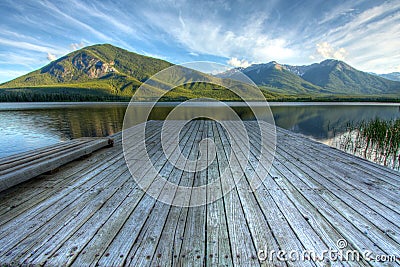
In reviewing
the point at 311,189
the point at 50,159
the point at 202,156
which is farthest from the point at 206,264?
the point at 50,159

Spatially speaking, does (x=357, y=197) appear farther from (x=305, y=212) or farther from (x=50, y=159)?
(x=50, y=159)

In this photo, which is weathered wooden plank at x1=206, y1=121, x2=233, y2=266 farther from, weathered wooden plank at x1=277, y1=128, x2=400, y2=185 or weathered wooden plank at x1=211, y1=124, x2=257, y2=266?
weathered wooden plank at x1=277, y1=128, x2=400, y2=185

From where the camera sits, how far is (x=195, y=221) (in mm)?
1968

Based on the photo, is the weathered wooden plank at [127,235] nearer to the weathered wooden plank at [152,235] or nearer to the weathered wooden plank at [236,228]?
the weathered wooden plank at [152,235]

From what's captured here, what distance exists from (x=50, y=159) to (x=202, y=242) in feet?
9.98

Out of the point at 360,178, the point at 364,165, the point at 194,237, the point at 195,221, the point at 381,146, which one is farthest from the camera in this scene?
the point at 381,146

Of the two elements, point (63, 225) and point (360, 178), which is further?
point (360, 178)

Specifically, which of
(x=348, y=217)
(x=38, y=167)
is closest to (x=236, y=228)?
(x=348, y=217)

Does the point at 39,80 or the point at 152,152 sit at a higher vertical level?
the point at 39,80

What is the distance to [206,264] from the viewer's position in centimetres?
144

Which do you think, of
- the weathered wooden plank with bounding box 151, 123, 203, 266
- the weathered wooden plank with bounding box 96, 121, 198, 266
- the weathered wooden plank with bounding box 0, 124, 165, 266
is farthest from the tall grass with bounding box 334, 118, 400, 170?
the weathered wooden plank with bounding box 0, 124, 165, 266

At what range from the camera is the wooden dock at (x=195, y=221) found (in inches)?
59.9

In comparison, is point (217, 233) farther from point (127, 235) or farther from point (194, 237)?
point (127, 235)

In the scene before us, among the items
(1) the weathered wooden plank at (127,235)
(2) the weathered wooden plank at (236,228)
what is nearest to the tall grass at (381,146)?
(2) the weathered wooden plank at (236,228)
